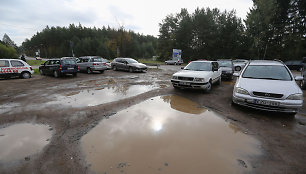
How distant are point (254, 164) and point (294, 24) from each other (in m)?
36.4

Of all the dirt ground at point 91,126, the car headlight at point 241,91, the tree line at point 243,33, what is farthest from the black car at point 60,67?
the tree line at point 243,33

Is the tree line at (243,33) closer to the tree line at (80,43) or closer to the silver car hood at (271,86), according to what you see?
the tree line at (80,43)

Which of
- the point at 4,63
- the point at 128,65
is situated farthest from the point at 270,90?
the point at 4,63

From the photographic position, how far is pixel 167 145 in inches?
115

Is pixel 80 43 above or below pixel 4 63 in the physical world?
above

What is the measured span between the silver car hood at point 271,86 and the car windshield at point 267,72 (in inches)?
13.7

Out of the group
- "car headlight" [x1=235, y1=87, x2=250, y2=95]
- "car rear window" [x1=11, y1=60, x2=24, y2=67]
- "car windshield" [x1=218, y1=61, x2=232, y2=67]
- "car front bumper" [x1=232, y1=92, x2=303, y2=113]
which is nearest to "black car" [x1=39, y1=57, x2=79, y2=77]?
"car rear window" [x1=11, y1=60, x2=24, y2=67]

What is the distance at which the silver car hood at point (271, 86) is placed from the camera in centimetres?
Result: 414

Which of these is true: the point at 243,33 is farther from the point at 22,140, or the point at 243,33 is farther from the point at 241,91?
the point at 22,140

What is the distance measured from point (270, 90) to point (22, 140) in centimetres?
673

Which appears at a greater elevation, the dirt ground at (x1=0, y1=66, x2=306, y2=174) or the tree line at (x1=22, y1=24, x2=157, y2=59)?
the tree line at (x1=22, y1=24, x2=157, y2=59)

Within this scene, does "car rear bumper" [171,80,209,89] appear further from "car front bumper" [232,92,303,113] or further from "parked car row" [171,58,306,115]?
"car front bumper" [232,92,303,113]

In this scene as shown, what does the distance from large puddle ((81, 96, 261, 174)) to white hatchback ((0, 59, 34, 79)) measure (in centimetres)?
1137

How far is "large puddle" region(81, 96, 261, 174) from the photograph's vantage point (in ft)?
7.84
